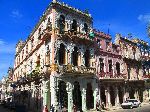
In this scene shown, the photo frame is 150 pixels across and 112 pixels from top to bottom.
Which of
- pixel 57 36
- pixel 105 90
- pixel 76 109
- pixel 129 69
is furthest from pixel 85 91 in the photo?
pixel 129 69

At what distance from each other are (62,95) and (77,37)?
26.4ft

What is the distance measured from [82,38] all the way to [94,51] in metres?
4.24

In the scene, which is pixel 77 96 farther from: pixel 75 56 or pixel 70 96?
pixel 75 56

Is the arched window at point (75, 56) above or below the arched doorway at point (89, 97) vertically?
above

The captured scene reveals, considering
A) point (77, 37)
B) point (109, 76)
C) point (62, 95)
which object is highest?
point (77, 37)

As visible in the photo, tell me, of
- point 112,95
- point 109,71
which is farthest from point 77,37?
point 112,95

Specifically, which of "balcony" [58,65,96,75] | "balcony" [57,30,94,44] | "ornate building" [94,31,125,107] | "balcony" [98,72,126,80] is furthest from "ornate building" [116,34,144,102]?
"balcony" [58,65,96,75]

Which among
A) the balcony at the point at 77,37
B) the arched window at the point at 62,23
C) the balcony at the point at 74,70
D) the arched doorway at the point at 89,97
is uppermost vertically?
the arched window at the point at 62,23

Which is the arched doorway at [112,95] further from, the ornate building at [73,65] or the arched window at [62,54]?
the arched window at [62,54]

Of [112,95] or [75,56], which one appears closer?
[75,56]

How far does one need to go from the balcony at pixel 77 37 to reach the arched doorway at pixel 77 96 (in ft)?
19.1

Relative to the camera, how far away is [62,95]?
3178 cm

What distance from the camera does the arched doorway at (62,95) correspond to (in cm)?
3133

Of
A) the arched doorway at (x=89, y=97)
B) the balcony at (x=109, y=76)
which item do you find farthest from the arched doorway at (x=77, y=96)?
the balcony at (x=109, y=76)
